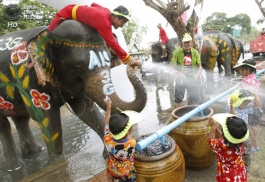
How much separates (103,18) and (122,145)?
57.4 inches

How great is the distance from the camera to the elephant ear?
8.79ft

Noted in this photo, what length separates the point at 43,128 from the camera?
9.95ft

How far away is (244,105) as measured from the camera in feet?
10.4

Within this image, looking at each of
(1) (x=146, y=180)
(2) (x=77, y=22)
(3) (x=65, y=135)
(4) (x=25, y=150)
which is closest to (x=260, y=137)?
(1) (x=146, y=180)

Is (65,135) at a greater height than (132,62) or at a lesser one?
lesser

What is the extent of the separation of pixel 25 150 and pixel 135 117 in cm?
308

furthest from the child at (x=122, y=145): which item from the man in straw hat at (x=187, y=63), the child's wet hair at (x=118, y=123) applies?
the man in straw hat at (x=187, y=63)

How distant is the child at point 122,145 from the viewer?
2121 millimetres

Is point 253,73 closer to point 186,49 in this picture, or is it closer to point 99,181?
point 186,49

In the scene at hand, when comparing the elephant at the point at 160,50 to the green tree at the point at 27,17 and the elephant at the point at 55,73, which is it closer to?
the green tree at the point at 27,17

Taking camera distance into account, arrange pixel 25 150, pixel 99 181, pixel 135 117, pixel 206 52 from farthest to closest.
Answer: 1. pixel 206 52
2. pixel 25 150
3. pixel 99 181
4. pixel 135 117

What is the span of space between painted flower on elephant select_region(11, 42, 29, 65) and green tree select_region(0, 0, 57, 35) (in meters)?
9.31

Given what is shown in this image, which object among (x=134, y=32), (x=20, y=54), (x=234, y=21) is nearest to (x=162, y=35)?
(x=20, y=54)

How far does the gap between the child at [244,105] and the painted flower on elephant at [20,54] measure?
2487 mm
